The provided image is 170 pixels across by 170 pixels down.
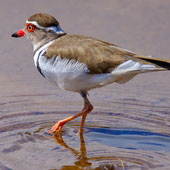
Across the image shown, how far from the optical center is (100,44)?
8414 millimetres

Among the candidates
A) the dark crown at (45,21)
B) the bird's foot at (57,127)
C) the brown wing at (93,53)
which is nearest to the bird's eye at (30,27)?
the dark crown at (45,21)

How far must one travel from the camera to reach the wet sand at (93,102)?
301 inches

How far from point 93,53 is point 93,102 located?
1.72 m

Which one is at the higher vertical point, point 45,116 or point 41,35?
point 41,35

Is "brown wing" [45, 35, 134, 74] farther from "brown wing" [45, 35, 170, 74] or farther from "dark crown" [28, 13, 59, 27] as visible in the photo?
"dark crown" [28, 13, 59, 27]

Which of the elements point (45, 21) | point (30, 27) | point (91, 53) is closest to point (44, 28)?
point (45, 21)

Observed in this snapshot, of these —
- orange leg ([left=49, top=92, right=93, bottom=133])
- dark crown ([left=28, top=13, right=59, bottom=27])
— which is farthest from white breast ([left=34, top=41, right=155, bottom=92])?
dark crown ([left=28, top=13, right=59, bottom=27])

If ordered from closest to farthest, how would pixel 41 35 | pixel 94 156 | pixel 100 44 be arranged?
pixel 94 156 → pixel 100 44 → pixel 41 35

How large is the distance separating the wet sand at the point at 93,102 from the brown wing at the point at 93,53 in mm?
1142

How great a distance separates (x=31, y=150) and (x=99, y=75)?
147 centimetres

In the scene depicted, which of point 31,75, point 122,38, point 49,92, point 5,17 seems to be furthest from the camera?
point 5,17

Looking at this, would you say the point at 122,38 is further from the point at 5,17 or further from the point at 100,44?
the point at 100,44

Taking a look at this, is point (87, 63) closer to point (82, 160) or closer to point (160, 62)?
point (160, 62)

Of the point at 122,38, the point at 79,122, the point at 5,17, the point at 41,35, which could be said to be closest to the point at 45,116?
the point at 79,122
